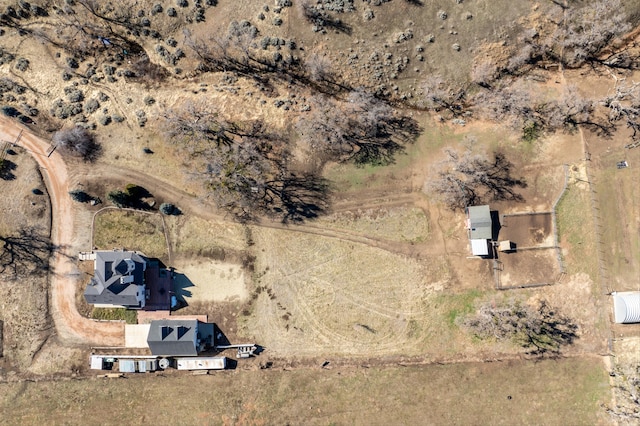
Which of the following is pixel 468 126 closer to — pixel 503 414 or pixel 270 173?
pixel 270 173

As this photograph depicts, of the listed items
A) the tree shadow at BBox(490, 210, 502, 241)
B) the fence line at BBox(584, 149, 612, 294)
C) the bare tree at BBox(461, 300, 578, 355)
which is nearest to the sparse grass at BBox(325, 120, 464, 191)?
the tree shadow at BBox(490, 210, 502, 241)

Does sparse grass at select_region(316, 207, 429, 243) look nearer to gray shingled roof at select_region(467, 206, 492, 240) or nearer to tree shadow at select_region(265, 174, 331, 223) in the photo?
tree shadow at select_region(265, 174, 331, 223)

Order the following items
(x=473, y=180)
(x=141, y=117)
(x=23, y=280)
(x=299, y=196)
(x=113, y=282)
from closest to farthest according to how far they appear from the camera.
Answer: (x=113, y=282) → (x=23, y=280) → (x=473, y=180) → (x=299, y=196) → (x=141, y=117)

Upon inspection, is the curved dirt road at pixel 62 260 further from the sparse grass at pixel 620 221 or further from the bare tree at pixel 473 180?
the sparse grass at pixel 620 221

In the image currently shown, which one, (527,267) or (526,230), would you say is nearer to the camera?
(527,267)

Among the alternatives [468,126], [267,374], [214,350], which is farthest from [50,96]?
[468,126]

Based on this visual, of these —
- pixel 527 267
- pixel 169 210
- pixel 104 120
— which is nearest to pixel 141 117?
pixel 104 120

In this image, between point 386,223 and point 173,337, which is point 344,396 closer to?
point 173,337

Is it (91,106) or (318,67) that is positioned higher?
(318,67)
